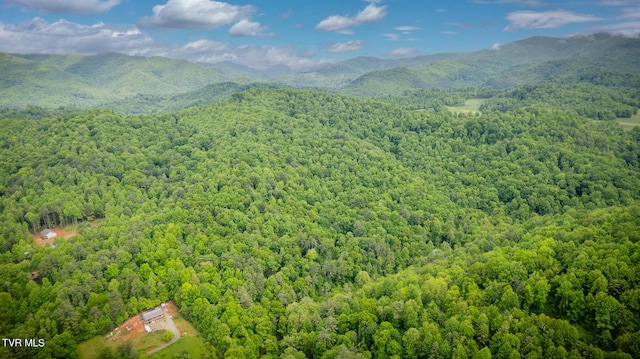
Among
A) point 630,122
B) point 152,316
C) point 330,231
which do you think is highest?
point 630,122

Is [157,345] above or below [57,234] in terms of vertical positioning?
below

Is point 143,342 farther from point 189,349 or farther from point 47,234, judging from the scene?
point 47,234

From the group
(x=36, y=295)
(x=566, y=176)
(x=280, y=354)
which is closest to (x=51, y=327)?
(x=36, y=295)

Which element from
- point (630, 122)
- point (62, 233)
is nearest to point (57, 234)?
point (62, 233)

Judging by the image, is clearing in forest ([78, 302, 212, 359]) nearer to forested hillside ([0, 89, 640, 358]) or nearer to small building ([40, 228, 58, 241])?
forested hillside ([0, 89, 640, 358])

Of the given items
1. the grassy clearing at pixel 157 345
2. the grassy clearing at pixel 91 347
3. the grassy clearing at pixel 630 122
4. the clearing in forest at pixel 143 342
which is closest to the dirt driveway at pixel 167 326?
the clearing in forest at pixel 143 342

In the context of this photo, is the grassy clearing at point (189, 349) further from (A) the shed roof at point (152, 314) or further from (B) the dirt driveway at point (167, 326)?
(A) the shed roof at point (152, 314)
